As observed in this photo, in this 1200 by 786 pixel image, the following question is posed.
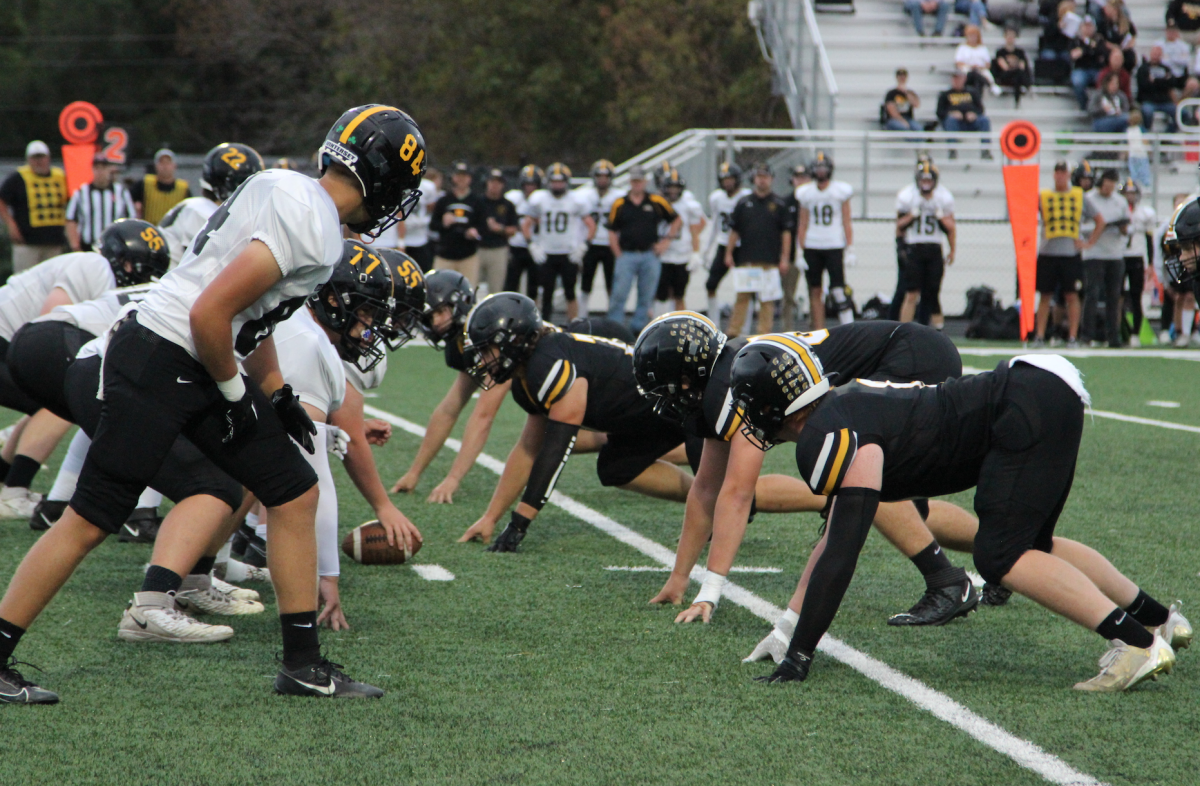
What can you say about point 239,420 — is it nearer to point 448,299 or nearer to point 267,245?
point 267,245

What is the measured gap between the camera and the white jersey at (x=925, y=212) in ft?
48.6

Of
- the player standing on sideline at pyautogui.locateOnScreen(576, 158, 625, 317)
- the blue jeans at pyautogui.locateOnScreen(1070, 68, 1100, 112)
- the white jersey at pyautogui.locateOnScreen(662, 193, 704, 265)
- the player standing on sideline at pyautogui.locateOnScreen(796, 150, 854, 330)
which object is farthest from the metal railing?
the player standing on sideline at pyautogui.locateOnScreen(576, 158, 625, 317)

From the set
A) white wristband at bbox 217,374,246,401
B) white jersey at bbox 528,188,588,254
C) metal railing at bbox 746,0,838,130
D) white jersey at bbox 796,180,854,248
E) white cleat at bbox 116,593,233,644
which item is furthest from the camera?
metal railing at bbox 746,0,838,130

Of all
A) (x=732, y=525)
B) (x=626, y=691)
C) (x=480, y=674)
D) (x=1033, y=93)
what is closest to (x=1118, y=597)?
(x=732, y=525)

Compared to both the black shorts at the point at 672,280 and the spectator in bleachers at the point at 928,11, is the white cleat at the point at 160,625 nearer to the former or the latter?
the black shorts at the point at 672,280

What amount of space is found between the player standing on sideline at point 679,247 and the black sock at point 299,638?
12.4 metres

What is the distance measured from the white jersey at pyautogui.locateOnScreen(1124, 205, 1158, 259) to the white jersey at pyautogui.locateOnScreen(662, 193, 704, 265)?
517cm

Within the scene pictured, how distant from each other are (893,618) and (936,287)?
10945 millimetres

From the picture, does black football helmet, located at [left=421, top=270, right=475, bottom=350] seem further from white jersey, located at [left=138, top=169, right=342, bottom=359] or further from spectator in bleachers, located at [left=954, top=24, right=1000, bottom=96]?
spectator in bleachers, located at [left=954, top=24, right=1000, bottom=96]

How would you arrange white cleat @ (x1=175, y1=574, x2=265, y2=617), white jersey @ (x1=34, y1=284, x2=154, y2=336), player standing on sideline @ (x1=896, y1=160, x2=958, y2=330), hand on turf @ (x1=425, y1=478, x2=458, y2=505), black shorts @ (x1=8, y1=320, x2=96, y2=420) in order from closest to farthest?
white cleat @ (x1=175, y1=574, x2=265, y2=617) → black shorts @ (x1=8, y1=320, x2=96, y2=420) → white jersey @ (x1=34, y1=284, x2=154, y2=336) → hand on turf @ (x1=425, y1=478, x2=458, y2=505) → player standing on sideline @ (x1=896, y1=160, x2=958, y2=330)

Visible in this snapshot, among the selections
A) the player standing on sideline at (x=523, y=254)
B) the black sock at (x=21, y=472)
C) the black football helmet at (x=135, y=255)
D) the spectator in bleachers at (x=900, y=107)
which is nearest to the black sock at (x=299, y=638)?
the black football helmet at (x=135, y=255)

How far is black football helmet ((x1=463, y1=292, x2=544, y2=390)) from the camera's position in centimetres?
573

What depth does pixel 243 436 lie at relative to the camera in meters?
3.60

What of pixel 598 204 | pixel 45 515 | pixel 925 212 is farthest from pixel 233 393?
pixel 598 204
